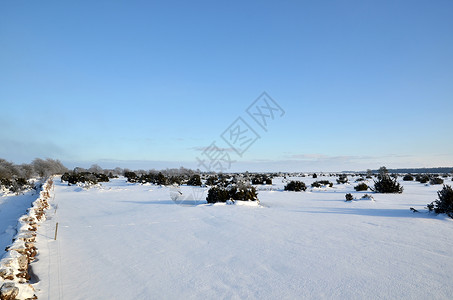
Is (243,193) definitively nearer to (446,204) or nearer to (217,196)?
(217,196)

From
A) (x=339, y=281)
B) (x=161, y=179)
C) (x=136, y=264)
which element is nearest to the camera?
(x=339, y=281)

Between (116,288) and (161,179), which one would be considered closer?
(116,288)

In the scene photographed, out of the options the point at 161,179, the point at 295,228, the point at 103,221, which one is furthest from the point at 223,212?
the point at 161,179

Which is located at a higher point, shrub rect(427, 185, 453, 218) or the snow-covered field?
shrub rect(427, 185, 453, 218)

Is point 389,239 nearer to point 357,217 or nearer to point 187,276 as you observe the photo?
point 357,217

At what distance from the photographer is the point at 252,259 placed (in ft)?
12.8

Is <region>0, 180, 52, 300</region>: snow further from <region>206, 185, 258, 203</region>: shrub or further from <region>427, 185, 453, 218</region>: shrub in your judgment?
<region>427, 185, 453, 218</region>: shrub

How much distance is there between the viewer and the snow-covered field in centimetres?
293

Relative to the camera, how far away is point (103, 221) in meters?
7.45

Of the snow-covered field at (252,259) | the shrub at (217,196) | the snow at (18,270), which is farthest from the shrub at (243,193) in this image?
the snow at (18,270)

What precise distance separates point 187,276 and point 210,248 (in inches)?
48.0

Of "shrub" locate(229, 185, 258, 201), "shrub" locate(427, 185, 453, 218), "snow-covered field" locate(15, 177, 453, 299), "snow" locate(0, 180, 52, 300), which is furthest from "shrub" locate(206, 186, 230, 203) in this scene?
"shrub" locate(427, 185, 453, 218)

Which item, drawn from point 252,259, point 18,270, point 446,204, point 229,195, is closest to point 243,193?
point 229,195

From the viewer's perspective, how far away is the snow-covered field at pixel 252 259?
2.93 metres
